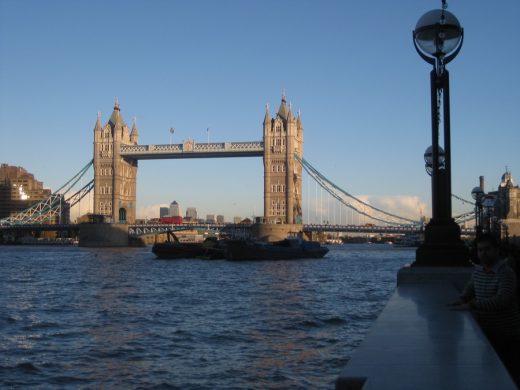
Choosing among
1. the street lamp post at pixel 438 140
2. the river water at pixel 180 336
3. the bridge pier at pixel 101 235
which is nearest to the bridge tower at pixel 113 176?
the bridge pier at pixel 101 235

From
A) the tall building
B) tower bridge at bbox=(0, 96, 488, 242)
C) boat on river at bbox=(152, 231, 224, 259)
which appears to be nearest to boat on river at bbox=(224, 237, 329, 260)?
boat on river at bbox=(152, 231, 224, 259)

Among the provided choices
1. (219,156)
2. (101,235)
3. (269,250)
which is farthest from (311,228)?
(269,250)

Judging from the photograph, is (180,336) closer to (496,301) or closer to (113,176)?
(496,301)

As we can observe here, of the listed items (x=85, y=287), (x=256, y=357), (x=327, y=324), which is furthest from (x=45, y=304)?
(x=256, y=357)

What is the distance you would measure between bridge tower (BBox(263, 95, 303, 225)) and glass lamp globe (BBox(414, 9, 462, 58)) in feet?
277

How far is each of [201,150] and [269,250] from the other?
130ft

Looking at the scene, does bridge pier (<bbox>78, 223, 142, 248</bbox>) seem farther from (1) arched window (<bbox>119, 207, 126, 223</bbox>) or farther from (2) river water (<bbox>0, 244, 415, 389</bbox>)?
(2) river water (<bbox>0, 244, 415, 389</bbox>)

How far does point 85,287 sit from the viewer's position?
961 inches

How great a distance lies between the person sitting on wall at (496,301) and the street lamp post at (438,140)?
4245 mm

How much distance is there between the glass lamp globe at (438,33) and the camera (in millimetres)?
9703

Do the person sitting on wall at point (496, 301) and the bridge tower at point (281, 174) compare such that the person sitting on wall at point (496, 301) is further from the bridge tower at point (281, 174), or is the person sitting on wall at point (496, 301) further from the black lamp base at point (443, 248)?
the bridge tower at point (281, 174)

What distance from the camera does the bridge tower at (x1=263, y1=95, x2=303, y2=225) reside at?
3772 inches

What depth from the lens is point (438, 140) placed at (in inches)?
378

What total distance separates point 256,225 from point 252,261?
121 feet
